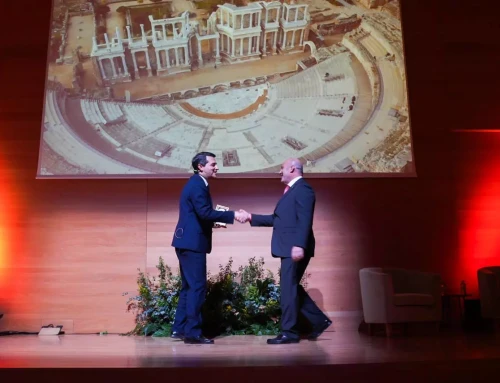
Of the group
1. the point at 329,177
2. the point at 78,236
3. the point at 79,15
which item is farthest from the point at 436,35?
the point at 78,236

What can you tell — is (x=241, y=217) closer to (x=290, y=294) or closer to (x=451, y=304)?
(x=290, y=294)

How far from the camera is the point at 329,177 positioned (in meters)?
6.10

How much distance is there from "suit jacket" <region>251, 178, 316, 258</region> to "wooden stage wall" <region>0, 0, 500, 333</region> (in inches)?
57.6

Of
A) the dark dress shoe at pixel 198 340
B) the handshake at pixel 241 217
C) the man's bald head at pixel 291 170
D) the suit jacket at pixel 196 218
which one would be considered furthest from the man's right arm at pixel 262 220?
the dark dress shoe at pixel 198 340

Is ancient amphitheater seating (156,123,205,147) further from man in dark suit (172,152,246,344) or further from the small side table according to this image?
the small side table

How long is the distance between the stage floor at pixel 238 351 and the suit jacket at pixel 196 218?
0.76 m

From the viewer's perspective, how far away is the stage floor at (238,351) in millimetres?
3094

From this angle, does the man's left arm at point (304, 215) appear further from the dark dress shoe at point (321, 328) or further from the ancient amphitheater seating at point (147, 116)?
the ancient amphitheater seating at point (147, 116)

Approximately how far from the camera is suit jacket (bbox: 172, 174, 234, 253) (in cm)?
467

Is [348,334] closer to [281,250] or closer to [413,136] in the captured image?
[281,250]

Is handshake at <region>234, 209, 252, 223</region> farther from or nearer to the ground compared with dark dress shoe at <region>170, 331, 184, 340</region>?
farther from the ground

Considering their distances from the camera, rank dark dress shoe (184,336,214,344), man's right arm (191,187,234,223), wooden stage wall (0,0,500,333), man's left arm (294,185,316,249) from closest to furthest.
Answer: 1. man's left arm (294,185,316,249)
2. dark dress shoe (184,336,214,344)
3. man's right arm (191,187,234,223)
4. wooden stage wall (0,0,500,333)

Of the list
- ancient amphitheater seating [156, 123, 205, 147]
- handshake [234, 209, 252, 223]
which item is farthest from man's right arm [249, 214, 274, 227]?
ancient amphitheater seating [156, 123, 205, 147]

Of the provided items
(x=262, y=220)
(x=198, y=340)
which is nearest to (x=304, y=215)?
(x=262, y=220)
